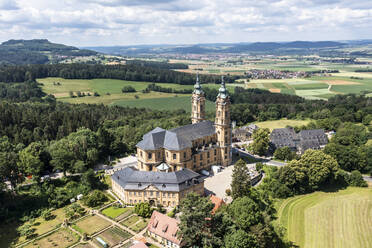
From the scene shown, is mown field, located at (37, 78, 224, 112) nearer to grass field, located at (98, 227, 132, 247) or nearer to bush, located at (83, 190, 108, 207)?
bush, located at (83, 190, 108, 207)

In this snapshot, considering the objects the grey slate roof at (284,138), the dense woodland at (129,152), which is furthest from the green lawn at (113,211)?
the grey slate roof at (284,138)

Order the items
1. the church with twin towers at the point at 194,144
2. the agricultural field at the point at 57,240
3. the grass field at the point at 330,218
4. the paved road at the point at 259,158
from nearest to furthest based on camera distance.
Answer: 1. the agricultural field at the point at 57,240
2. the grass field at the point at 330,218
3. the church with twin towers at the point at 194,144
4. the paved road at the point at 259,158

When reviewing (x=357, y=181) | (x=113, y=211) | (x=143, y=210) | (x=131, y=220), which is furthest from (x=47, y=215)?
(x=357, y=181)

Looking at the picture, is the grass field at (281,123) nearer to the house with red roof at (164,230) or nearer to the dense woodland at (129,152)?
the dense woodland at (129,152)

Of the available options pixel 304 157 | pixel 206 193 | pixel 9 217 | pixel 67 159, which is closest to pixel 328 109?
pixel 304 157

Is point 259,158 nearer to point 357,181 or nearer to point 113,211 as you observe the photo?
point 357,181

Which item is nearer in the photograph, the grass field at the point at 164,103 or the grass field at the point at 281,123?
the grass field at the point at 281,123
